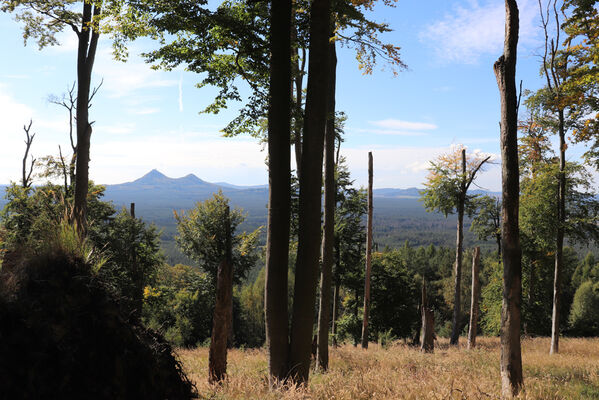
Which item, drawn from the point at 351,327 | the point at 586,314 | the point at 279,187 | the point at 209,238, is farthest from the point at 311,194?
the point at 586,314

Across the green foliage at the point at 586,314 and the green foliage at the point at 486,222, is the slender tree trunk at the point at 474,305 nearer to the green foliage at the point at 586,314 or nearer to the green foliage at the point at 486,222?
the green foliage at the point at 486,222

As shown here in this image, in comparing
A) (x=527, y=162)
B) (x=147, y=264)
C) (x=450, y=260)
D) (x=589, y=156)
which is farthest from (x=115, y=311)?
(x=450, y=260)

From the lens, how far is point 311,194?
6250 mm

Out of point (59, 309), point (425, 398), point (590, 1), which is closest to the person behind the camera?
point (59, 309)

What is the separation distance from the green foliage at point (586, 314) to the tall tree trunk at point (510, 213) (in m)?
47.7

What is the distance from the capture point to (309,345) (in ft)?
20.2

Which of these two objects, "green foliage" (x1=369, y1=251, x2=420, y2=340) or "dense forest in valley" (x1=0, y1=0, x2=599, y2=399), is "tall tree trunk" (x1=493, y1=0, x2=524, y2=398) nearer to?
"dense forest in valley" (x1=0, y1=0, x2=599, y2=399)

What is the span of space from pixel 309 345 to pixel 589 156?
1417cm

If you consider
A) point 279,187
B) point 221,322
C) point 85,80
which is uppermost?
point 85,80

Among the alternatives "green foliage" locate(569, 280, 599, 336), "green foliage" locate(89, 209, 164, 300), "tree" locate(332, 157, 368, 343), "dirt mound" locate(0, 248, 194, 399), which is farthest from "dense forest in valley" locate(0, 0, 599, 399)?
"green foliage" locate(569, 280, 599, 336)

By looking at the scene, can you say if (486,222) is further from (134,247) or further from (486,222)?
(134,247)

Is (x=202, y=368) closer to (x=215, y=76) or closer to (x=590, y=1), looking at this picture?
(x=215, y=76)

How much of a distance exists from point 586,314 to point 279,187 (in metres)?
52.2

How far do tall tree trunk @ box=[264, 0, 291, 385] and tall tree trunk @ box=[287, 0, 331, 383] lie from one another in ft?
0.71
